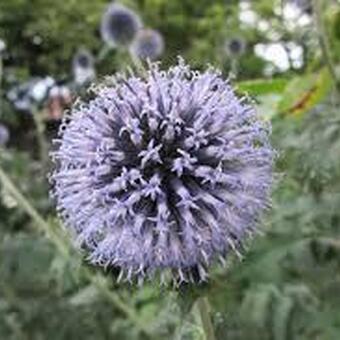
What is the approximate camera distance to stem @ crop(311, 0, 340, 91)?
2.66 meters

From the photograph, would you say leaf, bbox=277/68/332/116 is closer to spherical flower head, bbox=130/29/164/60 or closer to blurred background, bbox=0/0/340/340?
blurred background, bbox=0/0/340/340

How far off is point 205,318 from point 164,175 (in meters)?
0.26

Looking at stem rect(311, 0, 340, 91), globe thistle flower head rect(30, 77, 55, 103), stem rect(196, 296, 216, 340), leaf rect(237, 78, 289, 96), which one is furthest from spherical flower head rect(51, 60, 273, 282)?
globe thistle flower head rect(30, 77, 55, 103)

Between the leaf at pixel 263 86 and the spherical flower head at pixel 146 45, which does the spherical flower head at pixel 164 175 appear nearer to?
the leaf at pixel 263 86

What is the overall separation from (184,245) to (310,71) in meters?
1.16

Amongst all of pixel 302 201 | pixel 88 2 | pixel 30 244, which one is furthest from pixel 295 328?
pixel 88 2

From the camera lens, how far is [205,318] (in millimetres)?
1714

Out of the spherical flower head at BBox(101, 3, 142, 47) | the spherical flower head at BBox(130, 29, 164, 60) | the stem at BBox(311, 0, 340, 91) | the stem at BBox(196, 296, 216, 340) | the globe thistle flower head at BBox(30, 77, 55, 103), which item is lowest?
the globe thistle flower head at BBox(30, 77, 55, 103)

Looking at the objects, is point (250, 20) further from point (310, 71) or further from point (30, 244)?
point (310, 71)

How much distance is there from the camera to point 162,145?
5.87 ft

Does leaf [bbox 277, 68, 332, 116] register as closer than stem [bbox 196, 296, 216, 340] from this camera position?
No

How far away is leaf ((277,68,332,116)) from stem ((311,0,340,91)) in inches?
1.0

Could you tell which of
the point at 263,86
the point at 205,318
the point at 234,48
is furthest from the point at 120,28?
the point at 205,318

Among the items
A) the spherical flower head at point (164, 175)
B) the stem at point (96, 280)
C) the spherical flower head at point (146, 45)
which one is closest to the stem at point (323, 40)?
the spherical flower head at point (164, 175)
